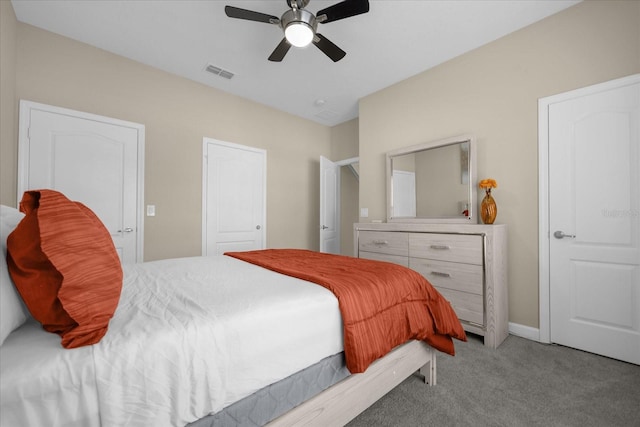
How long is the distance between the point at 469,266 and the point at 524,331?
79 cm

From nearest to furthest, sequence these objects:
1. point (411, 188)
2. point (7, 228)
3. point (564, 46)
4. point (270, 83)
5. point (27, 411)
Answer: point (27, 411) < point (7, 228) < point (564, 46) < point (411, 188) < point (270, 83)

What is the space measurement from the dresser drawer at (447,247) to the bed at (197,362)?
51.1 inches

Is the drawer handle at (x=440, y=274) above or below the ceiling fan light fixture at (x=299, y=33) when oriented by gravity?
below

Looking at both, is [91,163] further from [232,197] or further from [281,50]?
[281,50]

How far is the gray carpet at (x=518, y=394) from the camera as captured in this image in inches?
54.9

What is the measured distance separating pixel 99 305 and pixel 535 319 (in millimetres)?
3063

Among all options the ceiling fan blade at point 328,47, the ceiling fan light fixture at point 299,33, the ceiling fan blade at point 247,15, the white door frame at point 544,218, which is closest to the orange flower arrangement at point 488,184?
the white door frame at point 544,218

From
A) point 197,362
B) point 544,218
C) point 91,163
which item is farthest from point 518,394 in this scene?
point 91,163

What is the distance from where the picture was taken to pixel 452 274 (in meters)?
2.44

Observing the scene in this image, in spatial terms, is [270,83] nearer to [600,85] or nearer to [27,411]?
[600,85]

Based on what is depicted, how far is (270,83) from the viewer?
342cm

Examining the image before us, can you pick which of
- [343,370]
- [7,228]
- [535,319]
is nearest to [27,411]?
[7,228]

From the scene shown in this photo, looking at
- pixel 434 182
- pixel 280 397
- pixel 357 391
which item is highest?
pixel 434 182

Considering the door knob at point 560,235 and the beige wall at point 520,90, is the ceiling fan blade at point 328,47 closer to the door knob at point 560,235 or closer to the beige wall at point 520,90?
the beige wall at point 520,90
